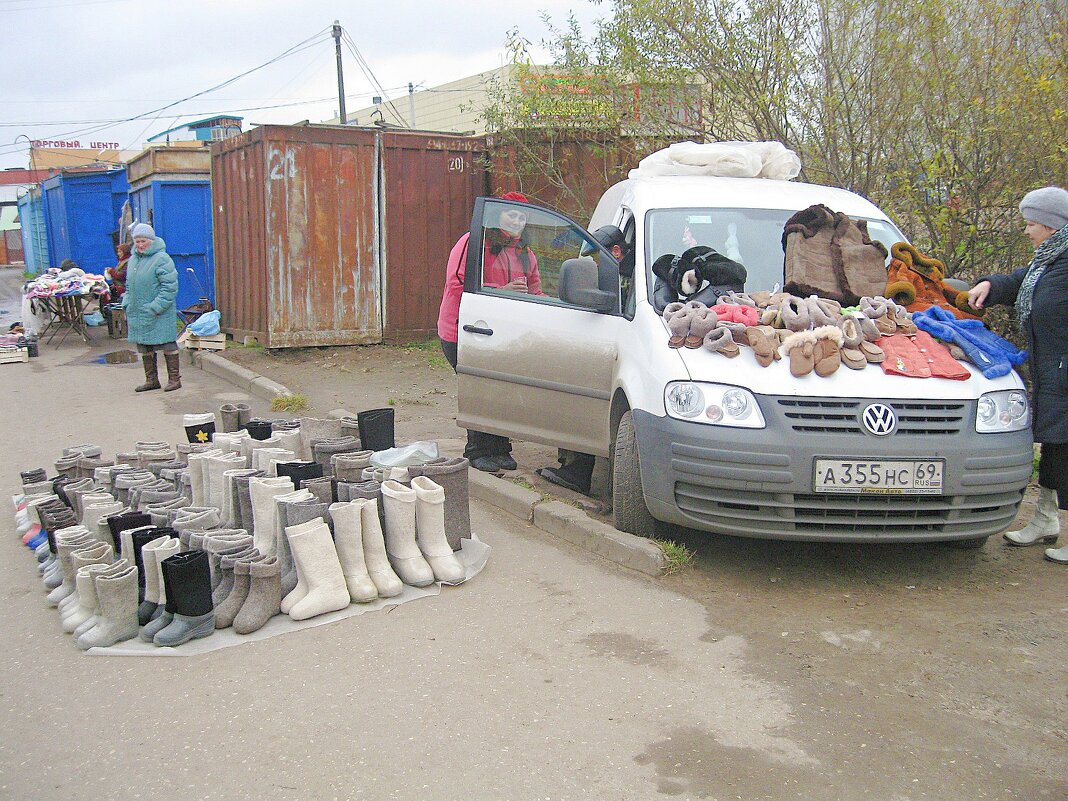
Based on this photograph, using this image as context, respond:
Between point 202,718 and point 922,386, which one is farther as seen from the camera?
point 922,386

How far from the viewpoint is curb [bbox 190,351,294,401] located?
1014 cm

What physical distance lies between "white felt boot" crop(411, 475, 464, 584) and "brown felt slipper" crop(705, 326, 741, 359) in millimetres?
1511

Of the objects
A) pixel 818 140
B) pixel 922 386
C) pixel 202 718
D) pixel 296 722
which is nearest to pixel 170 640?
pixel 202 718

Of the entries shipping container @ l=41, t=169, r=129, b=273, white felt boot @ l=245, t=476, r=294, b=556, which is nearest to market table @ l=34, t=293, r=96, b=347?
shipping container @ l=41, t=169, r=129, b=273

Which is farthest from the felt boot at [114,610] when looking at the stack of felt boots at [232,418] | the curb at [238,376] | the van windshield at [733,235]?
the curb at [238,376]

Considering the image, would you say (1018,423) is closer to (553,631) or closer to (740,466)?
(740,466)

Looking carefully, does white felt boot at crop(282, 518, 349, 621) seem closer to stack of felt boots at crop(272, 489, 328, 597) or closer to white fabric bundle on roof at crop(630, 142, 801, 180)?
stack of felt boots at crop(272, 489, 328, 597)

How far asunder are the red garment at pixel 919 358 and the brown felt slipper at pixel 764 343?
52 centimetres

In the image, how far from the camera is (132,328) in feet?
34.4

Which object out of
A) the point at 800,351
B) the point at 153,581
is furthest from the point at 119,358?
the point at 800,351

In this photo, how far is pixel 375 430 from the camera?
20.3ft

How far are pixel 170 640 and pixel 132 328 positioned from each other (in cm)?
739

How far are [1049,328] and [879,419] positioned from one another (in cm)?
118

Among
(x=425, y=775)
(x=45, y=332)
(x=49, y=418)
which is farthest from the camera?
(x=45, y=332)
